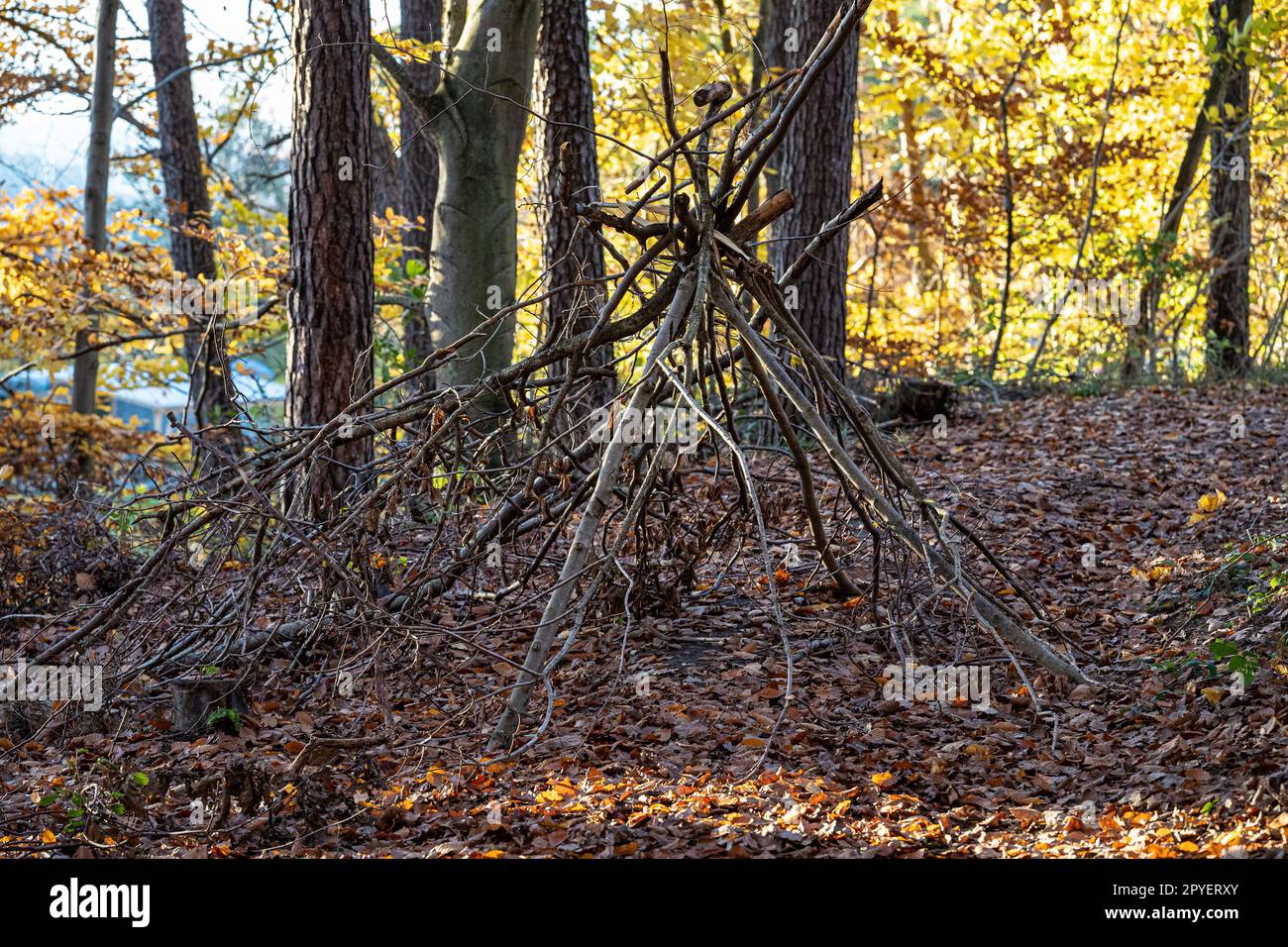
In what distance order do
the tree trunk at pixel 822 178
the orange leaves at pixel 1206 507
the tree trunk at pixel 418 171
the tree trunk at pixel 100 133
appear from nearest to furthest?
the orange leaves at pixel 1206 507, the tree trunk at pixel 822 178, the tree trunk at pixel 100 133, the tree trunk at pixel 418 171

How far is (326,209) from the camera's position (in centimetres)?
680

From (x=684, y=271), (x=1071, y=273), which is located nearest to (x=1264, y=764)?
(x=684, y=271)

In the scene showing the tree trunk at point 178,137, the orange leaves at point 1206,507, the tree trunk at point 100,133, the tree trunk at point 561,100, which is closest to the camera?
the orange leaves at point 1206,507

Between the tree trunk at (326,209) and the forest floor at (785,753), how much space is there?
2.22 meters

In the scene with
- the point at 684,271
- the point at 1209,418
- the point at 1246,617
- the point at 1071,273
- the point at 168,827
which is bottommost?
the point at 168,827

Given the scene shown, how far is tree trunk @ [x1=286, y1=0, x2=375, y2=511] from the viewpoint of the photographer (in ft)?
22.2

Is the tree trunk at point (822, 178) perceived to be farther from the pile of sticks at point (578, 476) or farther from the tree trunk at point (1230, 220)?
the tree trunk at point (1230, 220)

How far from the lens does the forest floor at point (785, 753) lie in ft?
11.6

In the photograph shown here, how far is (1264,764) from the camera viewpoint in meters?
3.60

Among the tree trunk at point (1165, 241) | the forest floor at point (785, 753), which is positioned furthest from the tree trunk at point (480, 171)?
the tree trunk at point (1165, 241)

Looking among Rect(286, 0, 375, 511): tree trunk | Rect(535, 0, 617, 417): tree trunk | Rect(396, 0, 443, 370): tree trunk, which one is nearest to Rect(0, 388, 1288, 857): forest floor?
Rect(286, 0, 375, 511): tree trunk

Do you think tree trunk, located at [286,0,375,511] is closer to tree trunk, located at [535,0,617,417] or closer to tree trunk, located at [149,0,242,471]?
tree trunk, located at [535,0,617,417]
